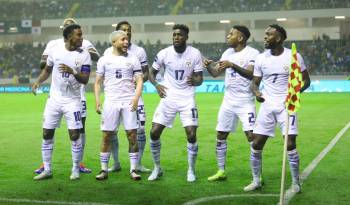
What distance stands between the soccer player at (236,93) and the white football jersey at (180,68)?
0.22 meters

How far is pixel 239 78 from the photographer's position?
8117 mm

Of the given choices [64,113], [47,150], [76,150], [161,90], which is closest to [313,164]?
[161,90]

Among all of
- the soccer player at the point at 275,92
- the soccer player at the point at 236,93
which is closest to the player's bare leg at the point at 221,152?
the soccer player at the point at 236,93

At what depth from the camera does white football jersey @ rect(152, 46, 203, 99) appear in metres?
8.09

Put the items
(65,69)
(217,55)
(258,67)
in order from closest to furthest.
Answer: (258,67) → (65,69) → (217,55)

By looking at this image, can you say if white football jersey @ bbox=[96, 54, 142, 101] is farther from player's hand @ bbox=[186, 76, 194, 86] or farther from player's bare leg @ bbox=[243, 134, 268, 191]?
player's bare leg @ bbox=[243, 134, 268, 191]

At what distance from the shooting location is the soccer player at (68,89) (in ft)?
26.2

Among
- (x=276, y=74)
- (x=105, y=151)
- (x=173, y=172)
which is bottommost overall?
(x=173, y=172)

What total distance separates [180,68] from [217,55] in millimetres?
33144

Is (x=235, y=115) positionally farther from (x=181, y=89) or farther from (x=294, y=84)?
(x=294, y=84)

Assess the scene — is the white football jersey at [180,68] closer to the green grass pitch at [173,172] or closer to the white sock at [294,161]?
the green grass pitch at [173,172]

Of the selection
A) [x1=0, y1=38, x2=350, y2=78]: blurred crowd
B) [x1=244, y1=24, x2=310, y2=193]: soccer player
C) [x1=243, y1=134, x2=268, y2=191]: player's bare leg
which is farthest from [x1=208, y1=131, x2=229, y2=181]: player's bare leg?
[x1=0, y1=38, x2=350, y2=78]: blurred crowd

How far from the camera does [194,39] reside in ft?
151

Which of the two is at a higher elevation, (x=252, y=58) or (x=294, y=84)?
(x=252, y=58)
